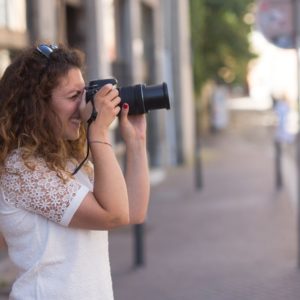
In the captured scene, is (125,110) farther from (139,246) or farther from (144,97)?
(139,246)

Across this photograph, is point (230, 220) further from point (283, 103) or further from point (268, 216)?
point (283, 103)

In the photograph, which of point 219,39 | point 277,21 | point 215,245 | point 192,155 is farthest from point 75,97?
point 219,39

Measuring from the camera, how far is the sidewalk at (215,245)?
249 inches

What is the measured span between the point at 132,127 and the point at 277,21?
4999mm

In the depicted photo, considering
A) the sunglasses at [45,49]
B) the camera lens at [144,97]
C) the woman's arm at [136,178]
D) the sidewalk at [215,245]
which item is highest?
the sunglasses at [45,49]

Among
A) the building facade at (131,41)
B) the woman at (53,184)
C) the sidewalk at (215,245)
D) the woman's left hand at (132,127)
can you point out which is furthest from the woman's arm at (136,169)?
the building facade at (131,41)

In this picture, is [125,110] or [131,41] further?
[131,41]

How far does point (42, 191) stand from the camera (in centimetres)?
217

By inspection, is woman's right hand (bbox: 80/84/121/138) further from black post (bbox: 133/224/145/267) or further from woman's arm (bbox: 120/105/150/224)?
black post (bbox: 133/224/145/267)

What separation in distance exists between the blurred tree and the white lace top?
1951 cm

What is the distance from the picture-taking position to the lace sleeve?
217cm

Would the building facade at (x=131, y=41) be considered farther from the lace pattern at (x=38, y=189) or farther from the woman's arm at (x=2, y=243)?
the lace pattern at (x=38, y=189)

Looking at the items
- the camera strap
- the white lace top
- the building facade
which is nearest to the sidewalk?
the building facade

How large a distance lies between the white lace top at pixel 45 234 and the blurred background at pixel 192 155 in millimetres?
3972
